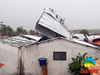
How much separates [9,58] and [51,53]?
11.1ft

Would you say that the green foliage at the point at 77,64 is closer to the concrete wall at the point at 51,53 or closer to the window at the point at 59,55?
the concrete wall at the point at 51,53

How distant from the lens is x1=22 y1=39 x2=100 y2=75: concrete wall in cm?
853

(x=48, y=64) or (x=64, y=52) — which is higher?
(x=64, y=52)

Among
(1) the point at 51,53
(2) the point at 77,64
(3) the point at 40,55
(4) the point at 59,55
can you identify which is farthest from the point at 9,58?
(2) the point at 77,64

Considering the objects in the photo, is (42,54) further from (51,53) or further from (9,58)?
(9,58)

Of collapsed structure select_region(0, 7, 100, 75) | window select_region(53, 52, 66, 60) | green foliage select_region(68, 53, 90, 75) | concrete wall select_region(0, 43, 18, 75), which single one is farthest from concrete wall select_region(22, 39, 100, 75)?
concrete wall select_region(0, 43, 18, 75)

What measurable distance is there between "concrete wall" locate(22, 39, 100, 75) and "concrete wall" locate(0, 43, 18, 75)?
0.72 meters

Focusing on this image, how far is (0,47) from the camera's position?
8836mm

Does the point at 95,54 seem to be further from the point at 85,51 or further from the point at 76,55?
the point at 76,55

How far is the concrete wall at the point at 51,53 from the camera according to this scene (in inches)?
336

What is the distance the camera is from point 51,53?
8664mm

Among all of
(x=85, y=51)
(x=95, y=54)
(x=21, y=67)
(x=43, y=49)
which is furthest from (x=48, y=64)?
(x=95, y=54)

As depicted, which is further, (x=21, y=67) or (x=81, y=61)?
(x=21, y=67)

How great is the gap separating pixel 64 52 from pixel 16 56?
384 centimetres
